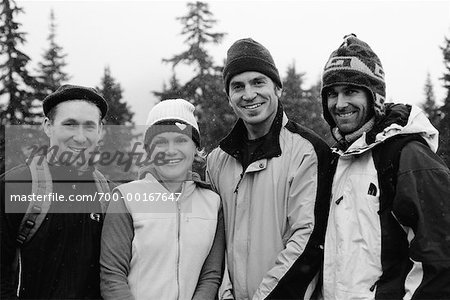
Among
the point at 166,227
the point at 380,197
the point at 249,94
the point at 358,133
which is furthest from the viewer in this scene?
the point at 249,94

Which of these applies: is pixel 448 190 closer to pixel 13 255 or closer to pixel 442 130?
pixel 13 255

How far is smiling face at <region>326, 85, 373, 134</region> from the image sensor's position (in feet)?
13.2

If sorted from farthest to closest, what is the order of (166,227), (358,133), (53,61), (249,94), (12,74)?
(53,61)
(12,74)
(249,94)
(358,133)
(166,227)

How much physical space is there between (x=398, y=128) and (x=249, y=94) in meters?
1.32

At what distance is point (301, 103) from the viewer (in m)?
42.2

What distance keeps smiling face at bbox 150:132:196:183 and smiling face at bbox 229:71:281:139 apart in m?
0.58

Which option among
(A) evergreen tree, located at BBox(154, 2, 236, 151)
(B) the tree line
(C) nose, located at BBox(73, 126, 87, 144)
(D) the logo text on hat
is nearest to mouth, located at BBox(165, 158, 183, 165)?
(C) nose, located at BBox(73, 126, 87, 144)

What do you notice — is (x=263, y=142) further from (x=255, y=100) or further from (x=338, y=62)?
(x=338, y=62)

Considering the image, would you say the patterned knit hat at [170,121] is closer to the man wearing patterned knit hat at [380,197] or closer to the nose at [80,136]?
the nose at [80,136]

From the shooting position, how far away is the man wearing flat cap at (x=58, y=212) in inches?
141

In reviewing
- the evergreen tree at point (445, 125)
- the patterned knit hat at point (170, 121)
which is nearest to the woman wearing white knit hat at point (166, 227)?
the patterned knit hat at point (170, 121)

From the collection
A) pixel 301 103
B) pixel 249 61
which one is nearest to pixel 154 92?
pixel 301 103

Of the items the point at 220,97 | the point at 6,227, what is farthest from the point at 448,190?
the point at 220,97

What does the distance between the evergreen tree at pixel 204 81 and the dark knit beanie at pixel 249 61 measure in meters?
22.2
